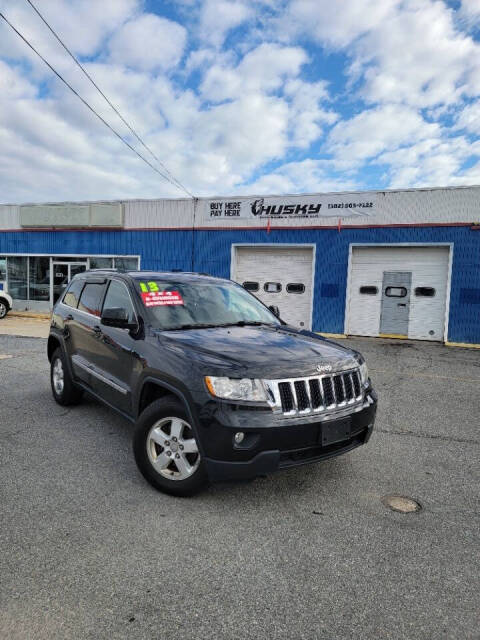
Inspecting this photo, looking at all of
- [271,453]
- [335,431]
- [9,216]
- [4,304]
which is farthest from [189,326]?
[9,216]

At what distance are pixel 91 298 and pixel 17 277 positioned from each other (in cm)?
1738

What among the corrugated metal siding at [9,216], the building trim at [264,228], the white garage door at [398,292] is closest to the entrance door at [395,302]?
the white garage door at [398,292]

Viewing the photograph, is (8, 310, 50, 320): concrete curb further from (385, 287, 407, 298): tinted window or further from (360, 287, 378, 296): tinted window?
(385, 287, 407, 298): tinted window

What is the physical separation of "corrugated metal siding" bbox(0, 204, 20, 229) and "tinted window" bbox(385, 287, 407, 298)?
1635 cm

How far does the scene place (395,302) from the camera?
14.0 m

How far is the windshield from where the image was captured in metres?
3.82

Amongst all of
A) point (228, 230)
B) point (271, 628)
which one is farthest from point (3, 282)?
point (271, 628)

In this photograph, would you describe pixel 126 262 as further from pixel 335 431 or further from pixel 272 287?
pixel 335 431

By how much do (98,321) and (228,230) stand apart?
11969 mm

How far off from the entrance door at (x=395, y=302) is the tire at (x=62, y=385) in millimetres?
11210

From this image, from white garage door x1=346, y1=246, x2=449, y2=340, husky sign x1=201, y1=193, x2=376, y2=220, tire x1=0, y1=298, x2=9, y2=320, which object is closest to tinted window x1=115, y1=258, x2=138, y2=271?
husky sign x1=201, y1=193, x2=376, y2=220

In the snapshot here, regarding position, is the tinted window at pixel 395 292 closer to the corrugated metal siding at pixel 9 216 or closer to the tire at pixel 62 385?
the tire at pixel 62 385

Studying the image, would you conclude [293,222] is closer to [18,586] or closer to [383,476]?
[383,476]

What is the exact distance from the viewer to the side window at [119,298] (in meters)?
3.95
